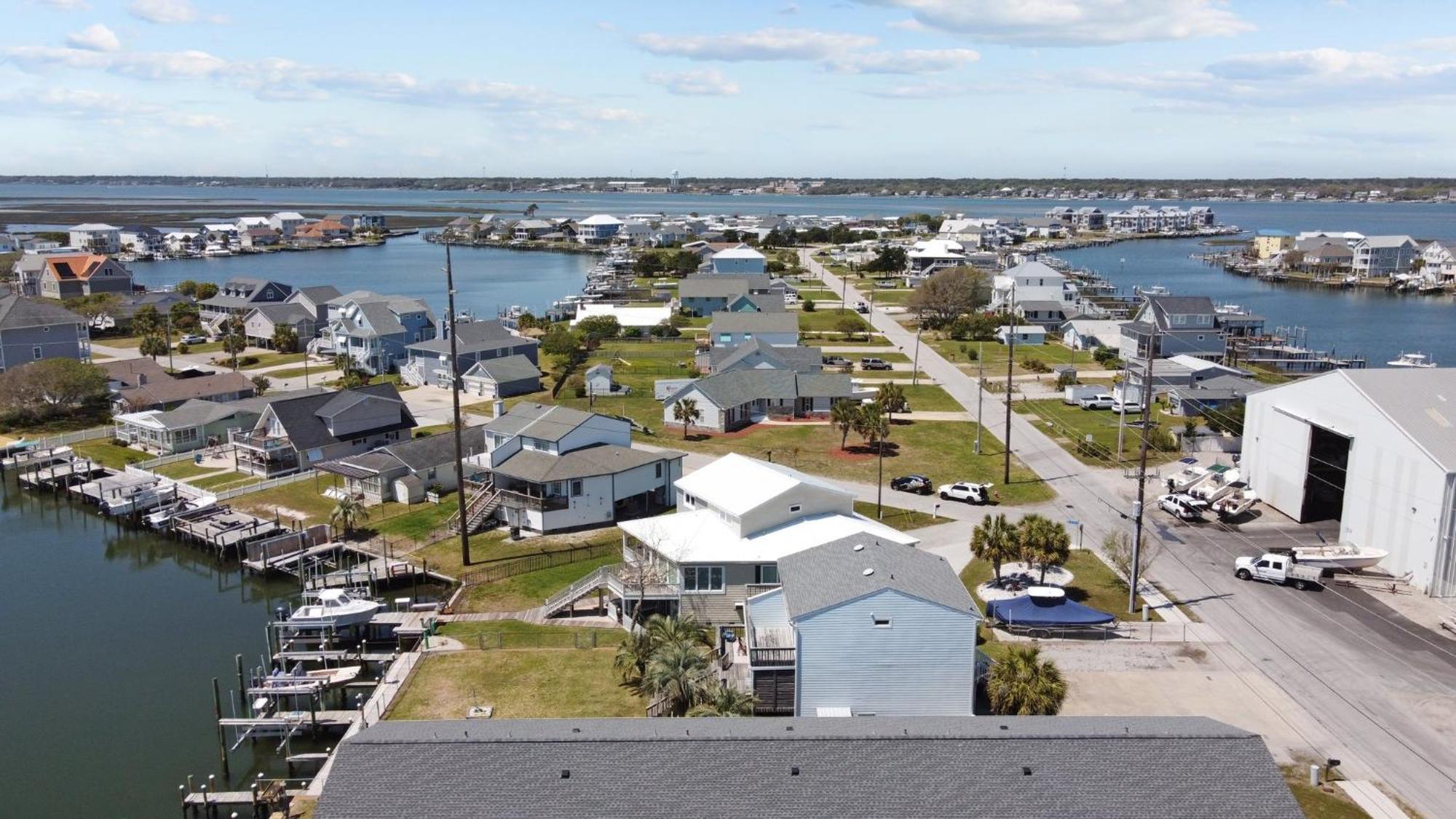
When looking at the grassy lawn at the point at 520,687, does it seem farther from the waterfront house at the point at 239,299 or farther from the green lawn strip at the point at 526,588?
the waterfront house at the point at 239,299

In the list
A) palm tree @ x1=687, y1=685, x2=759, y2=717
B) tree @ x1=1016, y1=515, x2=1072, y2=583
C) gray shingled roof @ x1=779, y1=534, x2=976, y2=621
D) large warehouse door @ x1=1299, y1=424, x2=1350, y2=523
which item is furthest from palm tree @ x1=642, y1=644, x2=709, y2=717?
large warehouse door @ x1=1299, y1=424, x2=1350, y2=523

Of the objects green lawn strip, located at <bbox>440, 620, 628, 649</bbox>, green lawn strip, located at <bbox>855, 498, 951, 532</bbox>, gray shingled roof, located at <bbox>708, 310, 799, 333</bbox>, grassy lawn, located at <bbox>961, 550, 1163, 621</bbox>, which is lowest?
green lawn strip, located at <bbox>440, 620, 628, 649</bbox>

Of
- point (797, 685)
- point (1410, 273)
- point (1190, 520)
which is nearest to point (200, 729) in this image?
point (797, 685)

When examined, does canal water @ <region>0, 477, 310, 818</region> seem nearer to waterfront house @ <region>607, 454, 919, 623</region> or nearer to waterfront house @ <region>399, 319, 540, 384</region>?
waterfront house @ <region>607, 454, 919, 623</region>

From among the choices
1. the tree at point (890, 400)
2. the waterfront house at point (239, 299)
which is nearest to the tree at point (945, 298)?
the tree at point (890, 400)

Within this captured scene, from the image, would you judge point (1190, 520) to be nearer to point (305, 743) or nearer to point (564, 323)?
point (305, 743)

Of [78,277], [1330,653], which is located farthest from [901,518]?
[78,277]
